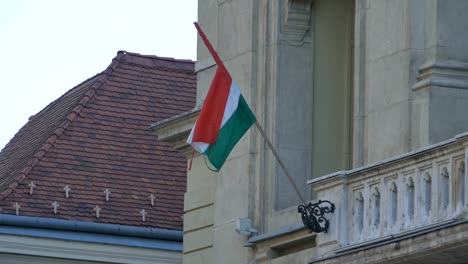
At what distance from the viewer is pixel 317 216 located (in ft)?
71.8

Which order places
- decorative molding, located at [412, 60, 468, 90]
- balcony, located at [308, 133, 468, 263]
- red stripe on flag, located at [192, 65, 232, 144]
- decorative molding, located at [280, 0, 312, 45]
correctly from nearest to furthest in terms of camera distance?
balcony, located at [308, 133, 468, 263]
decorative molding, located at [412, 60, 468, 90]
red stripe on flag, located at [192, 65, 232, 144]
decorative molding, located at [280, 0, 312, 45]

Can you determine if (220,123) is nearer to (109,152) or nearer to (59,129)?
(109,152)

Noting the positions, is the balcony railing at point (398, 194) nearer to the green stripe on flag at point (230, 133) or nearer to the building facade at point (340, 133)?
the building facade at point (340, 133)

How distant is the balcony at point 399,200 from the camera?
19.1 metres

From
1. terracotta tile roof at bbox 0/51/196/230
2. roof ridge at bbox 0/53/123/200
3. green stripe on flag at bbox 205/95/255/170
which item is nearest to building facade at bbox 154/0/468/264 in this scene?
green stripe on flag at bbox 205/95/255/170

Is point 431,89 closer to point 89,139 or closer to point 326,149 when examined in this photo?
point 326,149

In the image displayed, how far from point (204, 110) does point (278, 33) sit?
2612 millimetres

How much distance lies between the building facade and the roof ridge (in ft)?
17.6

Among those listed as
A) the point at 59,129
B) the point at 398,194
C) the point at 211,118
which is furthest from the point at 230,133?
the point at 59,129

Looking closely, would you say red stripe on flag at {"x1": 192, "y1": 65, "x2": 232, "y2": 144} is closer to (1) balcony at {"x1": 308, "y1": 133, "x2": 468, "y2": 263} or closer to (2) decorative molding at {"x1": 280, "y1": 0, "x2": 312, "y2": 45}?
(1) balcony at {"x1": 308, "y1": 133, "x2": 468, "y2": 263}

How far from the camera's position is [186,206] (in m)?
27.9

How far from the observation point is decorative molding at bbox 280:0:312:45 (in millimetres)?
25438

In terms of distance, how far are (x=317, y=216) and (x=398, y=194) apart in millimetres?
1820

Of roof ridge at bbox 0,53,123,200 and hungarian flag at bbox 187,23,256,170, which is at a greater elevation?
roof ridge at bbox 0,53,123,200
